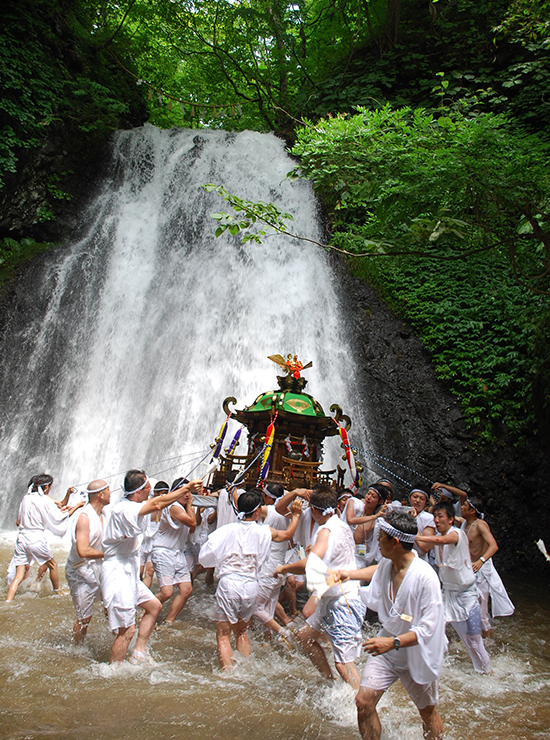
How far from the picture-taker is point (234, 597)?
15.5 ft

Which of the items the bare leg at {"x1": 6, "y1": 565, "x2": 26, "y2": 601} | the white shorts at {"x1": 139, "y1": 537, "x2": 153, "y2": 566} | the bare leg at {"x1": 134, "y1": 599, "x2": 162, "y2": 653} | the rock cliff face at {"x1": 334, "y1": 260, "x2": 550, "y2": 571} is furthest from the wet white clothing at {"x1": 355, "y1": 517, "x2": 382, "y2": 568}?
the rock cliff face at {"x1": 334, "y1": 260, "x2": 550, "y2": 571}

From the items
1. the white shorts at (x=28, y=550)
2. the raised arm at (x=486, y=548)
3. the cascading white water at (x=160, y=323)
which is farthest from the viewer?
the cascading white water at (x=160, y=323)

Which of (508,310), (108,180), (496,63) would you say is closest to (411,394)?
(508,310)

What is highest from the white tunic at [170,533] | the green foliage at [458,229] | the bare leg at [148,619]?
the green foliage at [458,229]

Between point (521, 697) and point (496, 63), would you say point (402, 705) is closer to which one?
point (521, 697)

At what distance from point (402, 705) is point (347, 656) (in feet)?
1.94

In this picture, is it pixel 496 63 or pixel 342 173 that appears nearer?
pixel 342 173

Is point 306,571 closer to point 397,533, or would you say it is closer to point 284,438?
point 397,533

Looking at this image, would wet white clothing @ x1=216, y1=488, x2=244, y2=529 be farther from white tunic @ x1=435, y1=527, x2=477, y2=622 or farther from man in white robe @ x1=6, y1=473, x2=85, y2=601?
white tunic @ x1=435, y1=527, x2=477, y2=622

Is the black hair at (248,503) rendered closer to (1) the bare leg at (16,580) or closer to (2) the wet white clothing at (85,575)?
(2) the wet white clothing at (85,575)

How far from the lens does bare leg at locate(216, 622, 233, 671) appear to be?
459 cm

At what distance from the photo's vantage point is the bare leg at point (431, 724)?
3.25m

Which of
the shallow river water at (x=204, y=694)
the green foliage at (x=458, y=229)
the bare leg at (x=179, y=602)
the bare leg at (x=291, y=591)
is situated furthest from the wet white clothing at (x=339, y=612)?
the green foliage at (x=458, y=229)

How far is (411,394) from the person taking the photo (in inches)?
527
